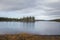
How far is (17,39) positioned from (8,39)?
577 millimetres

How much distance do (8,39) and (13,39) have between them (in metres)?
0.31

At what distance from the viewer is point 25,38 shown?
10.9 m

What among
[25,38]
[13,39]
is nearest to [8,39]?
[13,39]

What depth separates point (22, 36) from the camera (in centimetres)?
1091

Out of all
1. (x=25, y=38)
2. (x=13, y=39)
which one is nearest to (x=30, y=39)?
(x=25, y=38)

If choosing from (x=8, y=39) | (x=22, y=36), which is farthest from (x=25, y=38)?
(x=8, y=39)

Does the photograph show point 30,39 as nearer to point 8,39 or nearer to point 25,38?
point 25,38

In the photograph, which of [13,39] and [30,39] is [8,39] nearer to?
[13,39]

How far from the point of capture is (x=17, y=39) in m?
10.5

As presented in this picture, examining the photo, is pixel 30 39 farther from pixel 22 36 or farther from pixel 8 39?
pixel 8 39

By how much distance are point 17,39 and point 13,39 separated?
27cm

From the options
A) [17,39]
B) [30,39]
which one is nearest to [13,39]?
[17,39]

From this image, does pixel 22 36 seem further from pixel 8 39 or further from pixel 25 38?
pixel 8 39

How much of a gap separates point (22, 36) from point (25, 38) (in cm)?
23
